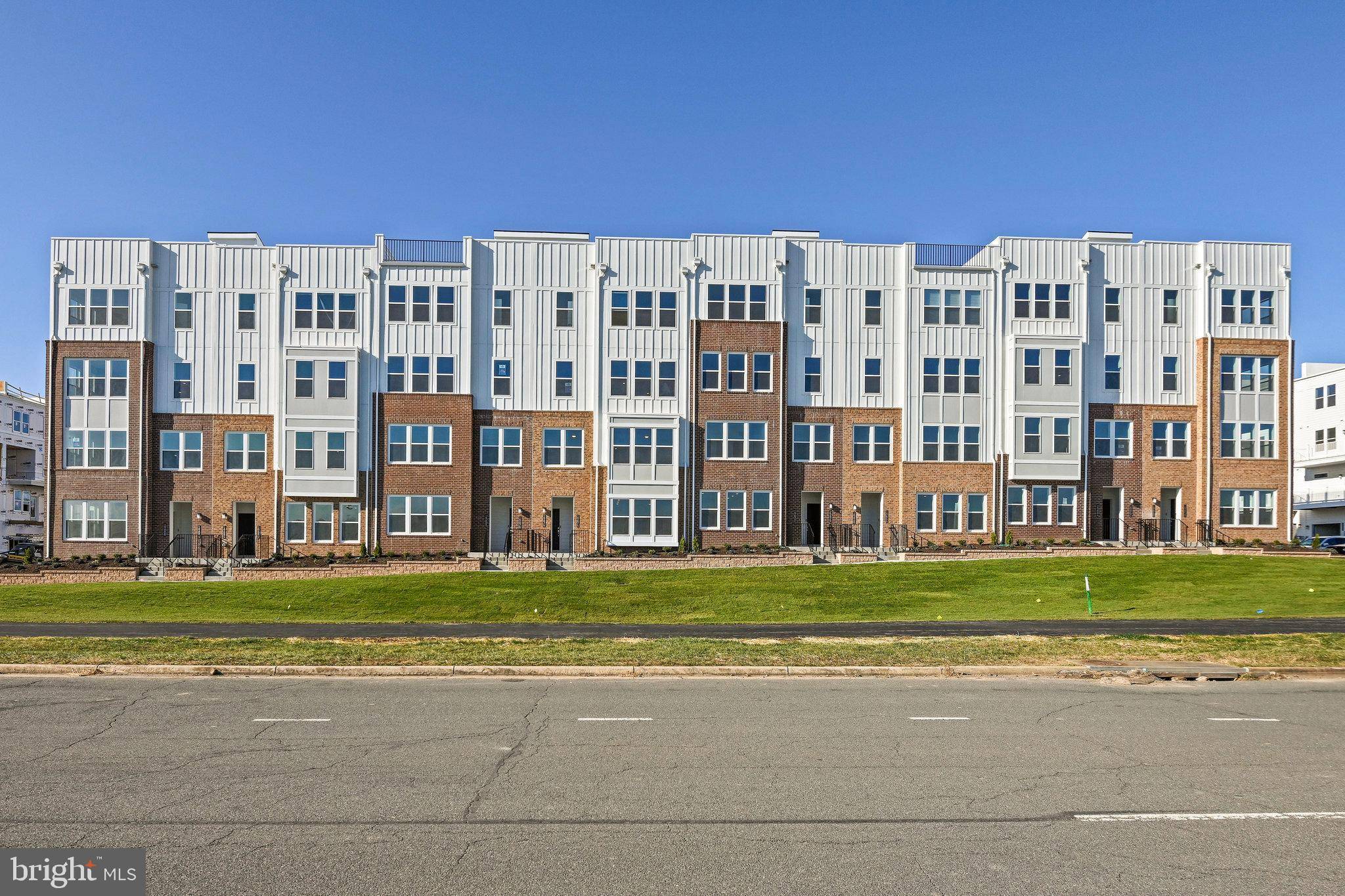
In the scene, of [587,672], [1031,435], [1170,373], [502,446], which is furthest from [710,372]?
[587,672]

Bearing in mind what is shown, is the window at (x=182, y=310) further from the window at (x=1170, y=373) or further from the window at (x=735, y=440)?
the window at (x=1170, y=373)

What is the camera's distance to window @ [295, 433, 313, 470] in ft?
136

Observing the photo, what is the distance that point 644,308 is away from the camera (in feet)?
141

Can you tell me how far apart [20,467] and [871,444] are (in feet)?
238

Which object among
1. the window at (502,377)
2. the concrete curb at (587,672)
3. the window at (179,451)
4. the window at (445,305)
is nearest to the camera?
the concrete curb at (587,672)

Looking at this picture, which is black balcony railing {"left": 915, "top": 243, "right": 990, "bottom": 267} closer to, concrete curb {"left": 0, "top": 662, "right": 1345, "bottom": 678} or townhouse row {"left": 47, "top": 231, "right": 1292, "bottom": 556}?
townhouse row {"left": 47, "top": 231, "right": 1292, "bottom": 556}

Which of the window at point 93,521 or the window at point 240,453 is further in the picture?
the window at point 240,453

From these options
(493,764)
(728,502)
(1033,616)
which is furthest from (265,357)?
(493,764)

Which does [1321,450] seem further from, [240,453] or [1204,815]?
[1204,815]

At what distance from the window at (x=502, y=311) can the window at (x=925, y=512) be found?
21504 millimetres

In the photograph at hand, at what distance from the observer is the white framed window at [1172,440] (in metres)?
44.5

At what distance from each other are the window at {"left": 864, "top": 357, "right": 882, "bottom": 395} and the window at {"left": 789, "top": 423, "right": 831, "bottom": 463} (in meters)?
2.72

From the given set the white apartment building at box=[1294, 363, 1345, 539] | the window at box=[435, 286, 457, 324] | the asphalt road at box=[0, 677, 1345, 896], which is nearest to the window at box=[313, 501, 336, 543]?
the window at box=[435, 286, 457, 324]

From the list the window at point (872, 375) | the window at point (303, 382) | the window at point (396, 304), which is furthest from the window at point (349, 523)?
the window at point (872, 375)
